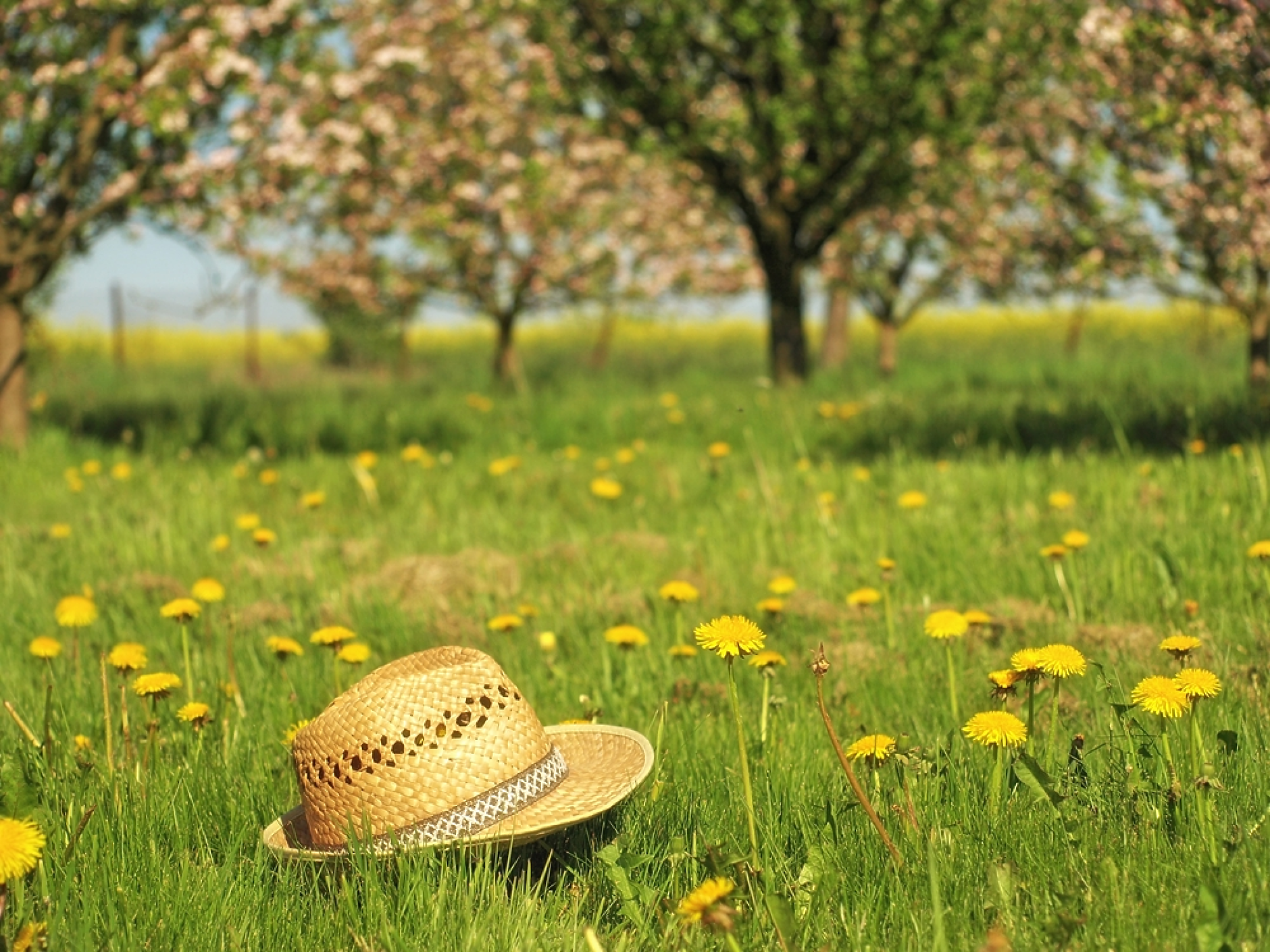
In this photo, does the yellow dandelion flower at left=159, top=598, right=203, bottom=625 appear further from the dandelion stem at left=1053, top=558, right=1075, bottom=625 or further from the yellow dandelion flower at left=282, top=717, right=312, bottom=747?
the dandelion stem at left=1053, top=558, right=1075, bottom=625

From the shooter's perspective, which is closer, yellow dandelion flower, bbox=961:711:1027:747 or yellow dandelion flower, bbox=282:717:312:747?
yellow dandelion flower, bbox=961:711:1027:747

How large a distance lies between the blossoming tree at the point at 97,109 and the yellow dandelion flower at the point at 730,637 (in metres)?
7.09

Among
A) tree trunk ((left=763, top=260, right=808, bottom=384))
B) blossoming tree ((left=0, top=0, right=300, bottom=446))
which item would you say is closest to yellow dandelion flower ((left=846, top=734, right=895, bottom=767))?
blossoming tree ((left=0, top=0, right=300, bottom=446))

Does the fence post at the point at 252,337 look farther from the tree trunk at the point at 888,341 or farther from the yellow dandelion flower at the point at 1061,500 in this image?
the yellow dandelion flower at the point at 1061,500

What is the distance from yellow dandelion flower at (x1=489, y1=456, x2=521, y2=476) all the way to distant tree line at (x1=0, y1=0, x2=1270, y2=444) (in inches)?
115

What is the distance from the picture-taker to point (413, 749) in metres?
2.47

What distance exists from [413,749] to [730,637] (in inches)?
26.2

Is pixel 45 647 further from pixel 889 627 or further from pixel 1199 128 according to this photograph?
pixel 1199 128

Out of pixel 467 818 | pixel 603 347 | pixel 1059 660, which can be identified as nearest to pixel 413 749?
pixel 467 818

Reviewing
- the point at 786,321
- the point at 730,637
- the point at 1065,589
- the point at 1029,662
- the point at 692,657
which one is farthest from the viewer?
the point at 786,321

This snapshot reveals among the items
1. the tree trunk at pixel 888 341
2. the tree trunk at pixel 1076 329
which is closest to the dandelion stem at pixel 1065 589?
the tree trunk at pixel 888 341

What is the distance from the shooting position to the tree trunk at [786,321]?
13.7 m

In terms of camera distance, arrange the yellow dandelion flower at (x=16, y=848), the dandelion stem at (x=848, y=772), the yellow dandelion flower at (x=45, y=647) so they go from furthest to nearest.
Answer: the yellow dandelion flower at (x=45, y=647) → the dandelion stem at (x=848, y=772) → the yellow dandelion flower at (x=16, y=848)

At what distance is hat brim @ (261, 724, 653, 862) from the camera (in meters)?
2.39
